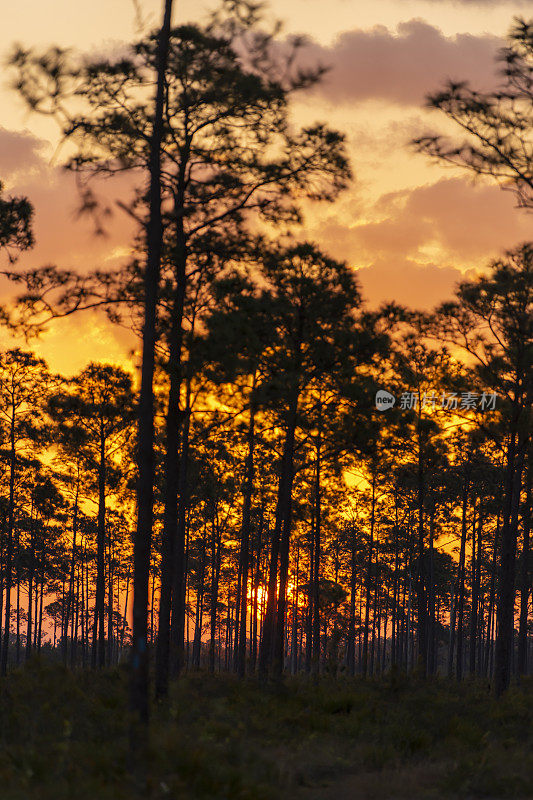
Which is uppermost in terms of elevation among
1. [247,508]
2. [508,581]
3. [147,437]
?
[147,437]

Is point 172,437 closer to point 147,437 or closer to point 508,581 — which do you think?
point 147,437

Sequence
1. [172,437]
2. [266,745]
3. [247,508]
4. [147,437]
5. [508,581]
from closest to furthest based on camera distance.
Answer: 1. [147,437]
2. [266,745]
3. [172,437]
4. [508,581]
5. [247,508]

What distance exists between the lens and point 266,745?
446 inches

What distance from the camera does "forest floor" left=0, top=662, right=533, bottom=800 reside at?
8.61 m

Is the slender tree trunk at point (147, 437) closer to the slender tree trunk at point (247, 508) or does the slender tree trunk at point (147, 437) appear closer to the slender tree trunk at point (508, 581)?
the slender tree trunk at point (247, 508)

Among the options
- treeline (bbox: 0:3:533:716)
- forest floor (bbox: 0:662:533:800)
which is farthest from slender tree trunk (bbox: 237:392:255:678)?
forest floor (bbox: 0:662:533:800)

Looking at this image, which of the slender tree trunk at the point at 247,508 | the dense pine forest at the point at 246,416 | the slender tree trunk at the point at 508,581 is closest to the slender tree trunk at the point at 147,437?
the dense pine forest at the point at 246,416

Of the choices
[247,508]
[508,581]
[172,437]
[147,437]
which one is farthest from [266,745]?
[247,508]

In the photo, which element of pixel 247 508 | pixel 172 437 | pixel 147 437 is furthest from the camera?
pixel 247 508

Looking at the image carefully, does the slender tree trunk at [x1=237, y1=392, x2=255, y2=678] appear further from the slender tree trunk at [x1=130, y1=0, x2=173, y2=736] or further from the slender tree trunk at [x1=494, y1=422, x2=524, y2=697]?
→ the slender tree trunk at [x1=130, y1=0, x2=173, y2=736]

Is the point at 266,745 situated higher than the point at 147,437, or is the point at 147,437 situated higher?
the point at 147,437

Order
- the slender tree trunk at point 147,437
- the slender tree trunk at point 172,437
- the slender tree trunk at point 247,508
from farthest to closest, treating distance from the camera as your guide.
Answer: the slender tree trunk at point 247,508, the slender tree trunk at point 172,437, the slender tree trunk at point 147,437

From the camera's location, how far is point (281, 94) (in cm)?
1280

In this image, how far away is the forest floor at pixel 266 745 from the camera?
339 inches
